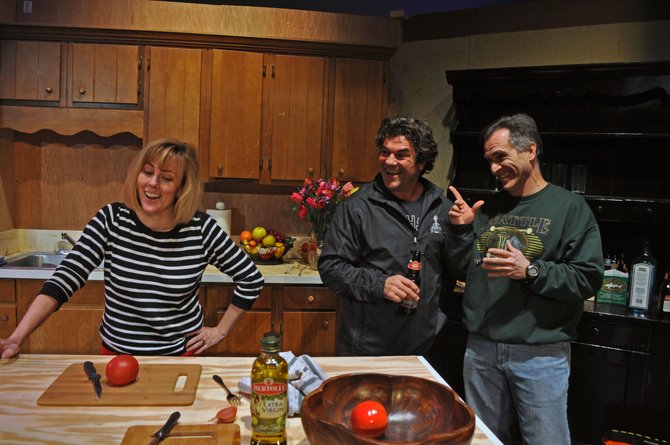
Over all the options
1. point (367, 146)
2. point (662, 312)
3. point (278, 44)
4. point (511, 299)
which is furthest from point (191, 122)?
point (662, 312)

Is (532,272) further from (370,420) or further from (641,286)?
(641,286)

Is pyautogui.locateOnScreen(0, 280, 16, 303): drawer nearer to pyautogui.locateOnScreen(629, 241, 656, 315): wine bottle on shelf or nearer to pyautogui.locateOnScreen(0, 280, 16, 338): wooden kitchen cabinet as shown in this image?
pyautogui.locateOnScreen(0, 280, 16, 338): wooden kitchen cabinet

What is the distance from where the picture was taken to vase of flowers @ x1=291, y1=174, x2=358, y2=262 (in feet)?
10.4

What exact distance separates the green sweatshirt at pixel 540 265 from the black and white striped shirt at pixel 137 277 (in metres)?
0.97

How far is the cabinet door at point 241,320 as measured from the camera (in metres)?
3.10

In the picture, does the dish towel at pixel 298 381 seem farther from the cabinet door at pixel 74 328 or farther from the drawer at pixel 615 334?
the cabinet door at pixel 74 328

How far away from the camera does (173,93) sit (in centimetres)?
332

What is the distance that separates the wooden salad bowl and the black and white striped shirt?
80 cm

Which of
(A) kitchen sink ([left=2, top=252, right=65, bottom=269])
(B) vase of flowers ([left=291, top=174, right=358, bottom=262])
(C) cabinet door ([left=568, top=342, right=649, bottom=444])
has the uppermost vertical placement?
(B) vase of flowers ([left=291, top=174, right=358, bottom=262])

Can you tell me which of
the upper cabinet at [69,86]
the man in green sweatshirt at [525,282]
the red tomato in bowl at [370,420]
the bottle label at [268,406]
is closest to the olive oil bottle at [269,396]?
the bottle label at [268,406]

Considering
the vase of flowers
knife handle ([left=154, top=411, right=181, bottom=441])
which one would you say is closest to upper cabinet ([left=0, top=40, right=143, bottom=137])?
the vase of flowers

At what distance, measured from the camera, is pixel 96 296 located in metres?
3.05

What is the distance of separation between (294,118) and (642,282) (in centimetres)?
216

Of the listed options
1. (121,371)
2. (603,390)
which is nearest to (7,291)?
(121,371)
